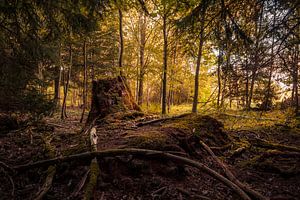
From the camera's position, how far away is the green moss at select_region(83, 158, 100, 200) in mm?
2321

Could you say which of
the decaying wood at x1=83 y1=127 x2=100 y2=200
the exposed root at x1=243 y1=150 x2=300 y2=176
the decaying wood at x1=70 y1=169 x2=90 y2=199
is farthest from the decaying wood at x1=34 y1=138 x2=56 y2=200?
the exposed root at x1=243 y1=150 x2=300 y2=176

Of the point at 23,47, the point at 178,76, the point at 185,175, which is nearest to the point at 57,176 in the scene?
the point at 185,175

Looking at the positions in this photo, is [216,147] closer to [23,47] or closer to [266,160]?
[266,160]

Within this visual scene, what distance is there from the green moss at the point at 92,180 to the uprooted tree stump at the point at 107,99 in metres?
3.94

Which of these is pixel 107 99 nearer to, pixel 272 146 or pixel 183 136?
pixel 183 136

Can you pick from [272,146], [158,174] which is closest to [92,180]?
[158,174]

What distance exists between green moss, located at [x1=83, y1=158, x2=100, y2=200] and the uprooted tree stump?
394 centimetres

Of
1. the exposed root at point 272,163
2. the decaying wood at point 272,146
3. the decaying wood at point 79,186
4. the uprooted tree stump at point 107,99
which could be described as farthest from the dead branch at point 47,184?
the decaying wood at point 272,146

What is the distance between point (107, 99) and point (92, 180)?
4.53 m

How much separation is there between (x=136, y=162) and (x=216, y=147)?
2.11 metres

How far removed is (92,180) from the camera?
2547 mm

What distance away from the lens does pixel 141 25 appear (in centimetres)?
1691

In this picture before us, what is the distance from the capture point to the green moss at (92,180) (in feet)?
7.62

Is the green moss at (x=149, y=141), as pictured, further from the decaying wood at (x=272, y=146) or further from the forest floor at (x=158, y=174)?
the decaying wood at (x=272, y=146)
